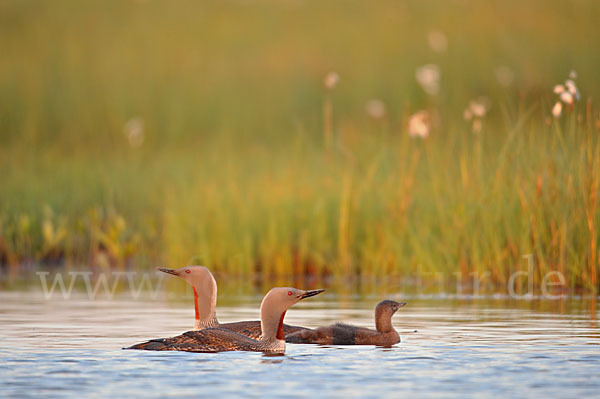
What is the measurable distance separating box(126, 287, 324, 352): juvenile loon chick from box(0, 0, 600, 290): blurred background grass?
382 cm

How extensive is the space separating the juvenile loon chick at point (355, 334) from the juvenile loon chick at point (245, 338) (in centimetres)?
51

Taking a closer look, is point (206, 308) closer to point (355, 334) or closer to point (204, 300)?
point (204, 300)

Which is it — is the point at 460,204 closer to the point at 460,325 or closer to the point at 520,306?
the point at 520,306

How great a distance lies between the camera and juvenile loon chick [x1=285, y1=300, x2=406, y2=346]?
25.5ft

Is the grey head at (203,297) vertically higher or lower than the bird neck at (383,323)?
higher

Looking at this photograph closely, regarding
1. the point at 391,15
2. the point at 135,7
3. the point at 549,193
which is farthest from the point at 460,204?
the point at 135,7

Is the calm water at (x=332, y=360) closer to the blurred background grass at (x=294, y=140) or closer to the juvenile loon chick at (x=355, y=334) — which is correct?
the juvenile loon chick at (x=355, y=334)

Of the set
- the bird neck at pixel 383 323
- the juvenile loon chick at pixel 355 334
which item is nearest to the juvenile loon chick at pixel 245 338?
the juvenile loon chick at pixel 355 334

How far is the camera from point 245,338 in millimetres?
7402

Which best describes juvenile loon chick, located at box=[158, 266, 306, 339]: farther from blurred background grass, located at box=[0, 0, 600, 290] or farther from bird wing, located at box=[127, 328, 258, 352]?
blurred background grass, located at box=[0, 0, 600, 290]

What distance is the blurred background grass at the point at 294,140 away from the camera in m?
11.3

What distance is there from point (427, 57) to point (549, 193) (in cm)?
1622

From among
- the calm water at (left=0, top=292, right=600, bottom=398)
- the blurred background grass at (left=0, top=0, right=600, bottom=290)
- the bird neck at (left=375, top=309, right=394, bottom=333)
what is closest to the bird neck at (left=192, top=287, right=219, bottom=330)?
the calm water at (left=0, top=292, right=600, bottom=398)

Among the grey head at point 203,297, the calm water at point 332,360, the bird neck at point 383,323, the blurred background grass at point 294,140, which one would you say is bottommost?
the calm water at point 332,360
